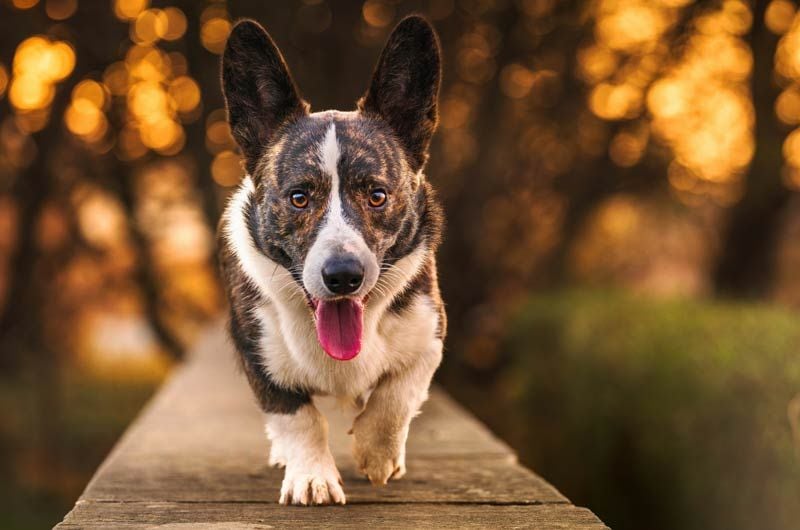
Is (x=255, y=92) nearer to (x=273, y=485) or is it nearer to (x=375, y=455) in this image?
(x=375, y=455)

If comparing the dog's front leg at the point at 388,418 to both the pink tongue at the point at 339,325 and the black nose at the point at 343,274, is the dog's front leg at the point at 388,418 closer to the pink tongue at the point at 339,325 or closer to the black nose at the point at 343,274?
the pink tongue at the point at 339,325

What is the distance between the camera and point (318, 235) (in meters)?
3.01

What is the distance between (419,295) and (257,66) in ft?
3.16

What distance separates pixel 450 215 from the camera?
9398mm

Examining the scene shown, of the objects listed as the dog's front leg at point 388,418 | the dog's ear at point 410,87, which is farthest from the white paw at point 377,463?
the dog's ear at point 410,87

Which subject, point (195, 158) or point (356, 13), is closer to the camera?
point (356, 13)

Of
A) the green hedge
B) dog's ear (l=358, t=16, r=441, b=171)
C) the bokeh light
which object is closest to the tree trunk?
the green hedge

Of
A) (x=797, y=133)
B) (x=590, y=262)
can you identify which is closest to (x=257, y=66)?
(x=797, y=133)

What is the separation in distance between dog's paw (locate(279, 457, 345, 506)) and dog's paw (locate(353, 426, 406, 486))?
0.13m

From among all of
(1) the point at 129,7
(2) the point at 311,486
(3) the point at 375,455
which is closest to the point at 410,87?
(3) the point at 375,455

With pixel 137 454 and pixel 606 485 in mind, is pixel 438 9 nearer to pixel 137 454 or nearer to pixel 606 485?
pixel 606 485

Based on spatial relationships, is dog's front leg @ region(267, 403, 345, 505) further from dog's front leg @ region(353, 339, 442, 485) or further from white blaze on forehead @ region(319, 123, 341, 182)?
white blaze on forehead @ region(319, 123, 341, 182)

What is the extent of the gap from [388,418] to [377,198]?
76cm

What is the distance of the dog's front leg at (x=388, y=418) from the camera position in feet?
11.1
